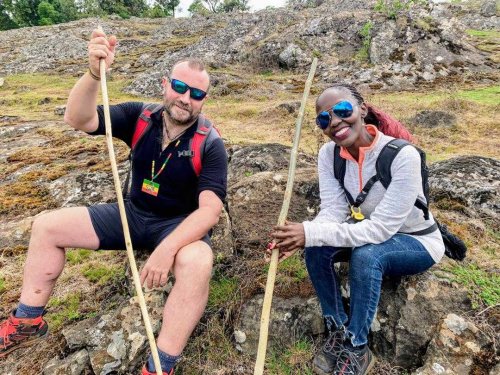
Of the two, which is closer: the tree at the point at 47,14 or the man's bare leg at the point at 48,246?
the man's bare leg at the point at 48,246

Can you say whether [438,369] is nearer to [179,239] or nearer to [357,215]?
[357,215]

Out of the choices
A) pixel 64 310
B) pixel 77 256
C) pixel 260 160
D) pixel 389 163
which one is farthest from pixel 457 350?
pixel 77 256

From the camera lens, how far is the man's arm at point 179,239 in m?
3.26

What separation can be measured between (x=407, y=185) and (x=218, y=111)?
13745 millimetres

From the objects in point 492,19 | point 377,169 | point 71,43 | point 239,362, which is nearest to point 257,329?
point 239,362

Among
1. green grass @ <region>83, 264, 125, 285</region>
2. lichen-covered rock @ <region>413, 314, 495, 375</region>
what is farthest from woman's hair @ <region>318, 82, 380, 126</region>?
green grass @ <region>83, 264, 125, 285</region>

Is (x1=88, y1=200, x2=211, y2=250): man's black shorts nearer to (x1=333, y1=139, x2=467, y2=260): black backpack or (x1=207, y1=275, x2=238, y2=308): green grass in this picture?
(x1=207, y1=275, x2=238, y2=308): green grass

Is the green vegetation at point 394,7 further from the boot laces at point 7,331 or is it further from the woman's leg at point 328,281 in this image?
the boot laces at point 7,331

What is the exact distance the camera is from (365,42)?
20547mm

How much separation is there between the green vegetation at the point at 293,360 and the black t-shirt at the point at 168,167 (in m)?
1.54

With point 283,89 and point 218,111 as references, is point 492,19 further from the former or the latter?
point 218,111

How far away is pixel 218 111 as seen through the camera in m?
16.1

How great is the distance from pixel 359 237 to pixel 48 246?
285cm

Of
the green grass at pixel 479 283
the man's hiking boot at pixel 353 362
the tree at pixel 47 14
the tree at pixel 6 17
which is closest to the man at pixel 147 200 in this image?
the man's hiking boot at pixel 353 362
